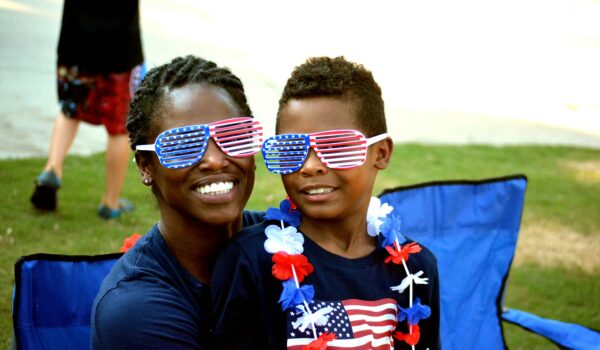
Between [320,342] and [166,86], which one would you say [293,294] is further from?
[166,86]

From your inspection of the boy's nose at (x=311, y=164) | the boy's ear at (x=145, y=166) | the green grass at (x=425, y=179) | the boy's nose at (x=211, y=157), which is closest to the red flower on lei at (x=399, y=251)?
the boy's nose at (x=311, y=164)

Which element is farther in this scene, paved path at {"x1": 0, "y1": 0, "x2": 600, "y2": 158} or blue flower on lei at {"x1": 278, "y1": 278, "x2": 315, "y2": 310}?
paved path at {"x1": 0, "y1": 0, "x2": 600, "y2": 158}

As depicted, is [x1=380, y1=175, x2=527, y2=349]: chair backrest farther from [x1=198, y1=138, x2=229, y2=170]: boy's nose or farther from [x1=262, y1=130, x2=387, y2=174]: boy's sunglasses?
[x1=198, y1=138, x2=229, y2=170]: boy's nose

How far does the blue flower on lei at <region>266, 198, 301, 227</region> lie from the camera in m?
2.23

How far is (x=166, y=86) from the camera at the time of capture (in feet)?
7.30

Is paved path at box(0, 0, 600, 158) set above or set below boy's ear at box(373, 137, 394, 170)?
below

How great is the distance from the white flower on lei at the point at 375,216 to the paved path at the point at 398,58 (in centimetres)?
416

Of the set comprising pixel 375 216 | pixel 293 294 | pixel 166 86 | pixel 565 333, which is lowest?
pixel 565 333

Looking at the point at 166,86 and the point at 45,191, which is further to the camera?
the point at 45,191

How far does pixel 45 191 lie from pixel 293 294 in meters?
3.21

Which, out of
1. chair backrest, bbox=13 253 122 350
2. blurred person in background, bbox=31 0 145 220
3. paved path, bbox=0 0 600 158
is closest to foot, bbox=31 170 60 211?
blurred person in background, bbox=31 0 145 220

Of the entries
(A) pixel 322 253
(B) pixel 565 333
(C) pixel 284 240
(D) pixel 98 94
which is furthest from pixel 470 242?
(D) pixel 98 94

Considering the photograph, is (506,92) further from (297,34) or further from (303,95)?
(303,95)

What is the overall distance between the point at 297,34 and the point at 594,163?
187 inches
